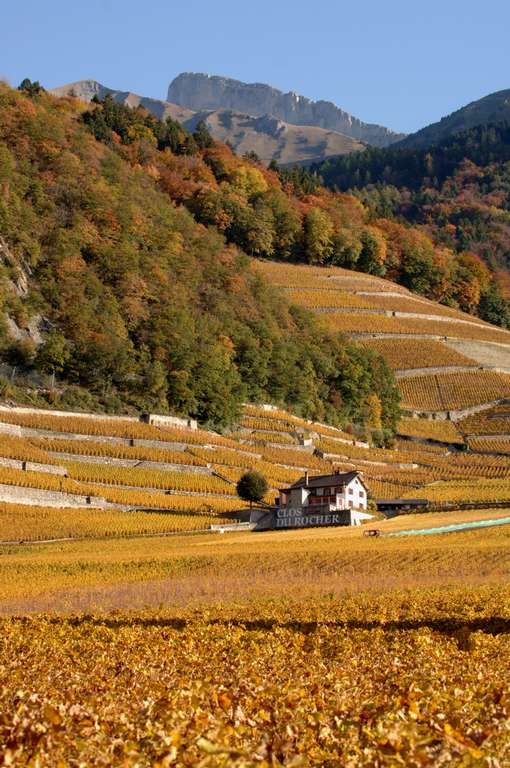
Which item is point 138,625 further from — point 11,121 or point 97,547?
point 11,121

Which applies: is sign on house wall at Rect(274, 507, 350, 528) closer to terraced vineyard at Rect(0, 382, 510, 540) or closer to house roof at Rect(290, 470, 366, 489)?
terraced vineyard at Rect(0, 382, 510, 540)

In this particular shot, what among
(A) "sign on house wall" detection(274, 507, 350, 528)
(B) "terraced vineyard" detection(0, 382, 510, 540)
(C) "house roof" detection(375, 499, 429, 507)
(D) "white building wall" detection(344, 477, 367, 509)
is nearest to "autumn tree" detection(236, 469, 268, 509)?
(B) "terraced vineyard" detection(0, 382, 510, 540)

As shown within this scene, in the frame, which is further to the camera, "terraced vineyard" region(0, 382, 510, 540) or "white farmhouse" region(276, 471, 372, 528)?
"white farmhouse" region(276, 471, 372, 528)

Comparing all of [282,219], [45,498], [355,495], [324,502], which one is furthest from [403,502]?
[282,219]

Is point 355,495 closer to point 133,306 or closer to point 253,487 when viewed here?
point 253,487

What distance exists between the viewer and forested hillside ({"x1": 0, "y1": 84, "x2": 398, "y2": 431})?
307 feet

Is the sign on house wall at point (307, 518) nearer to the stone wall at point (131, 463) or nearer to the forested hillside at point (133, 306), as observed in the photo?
the stone wall at point (131, 463)

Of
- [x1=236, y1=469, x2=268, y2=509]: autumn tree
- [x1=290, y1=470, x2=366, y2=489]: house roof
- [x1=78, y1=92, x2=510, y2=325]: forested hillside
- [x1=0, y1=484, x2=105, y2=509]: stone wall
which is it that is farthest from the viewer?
[x1=78, y1=92, x2=510, y2=325]: forested hillside

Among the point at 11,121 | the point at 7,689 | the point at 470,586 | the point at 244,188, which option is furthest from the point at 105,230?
the point at 7,689

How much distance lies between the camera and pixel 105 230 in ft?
368

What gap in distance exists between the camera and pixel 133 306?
4053 inches

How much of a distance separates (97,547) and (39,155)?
7702 centimetres

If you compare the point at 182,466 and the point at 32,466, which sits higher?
the point at 32,466

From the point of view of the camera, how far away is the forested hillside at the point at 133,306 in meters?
93.4
